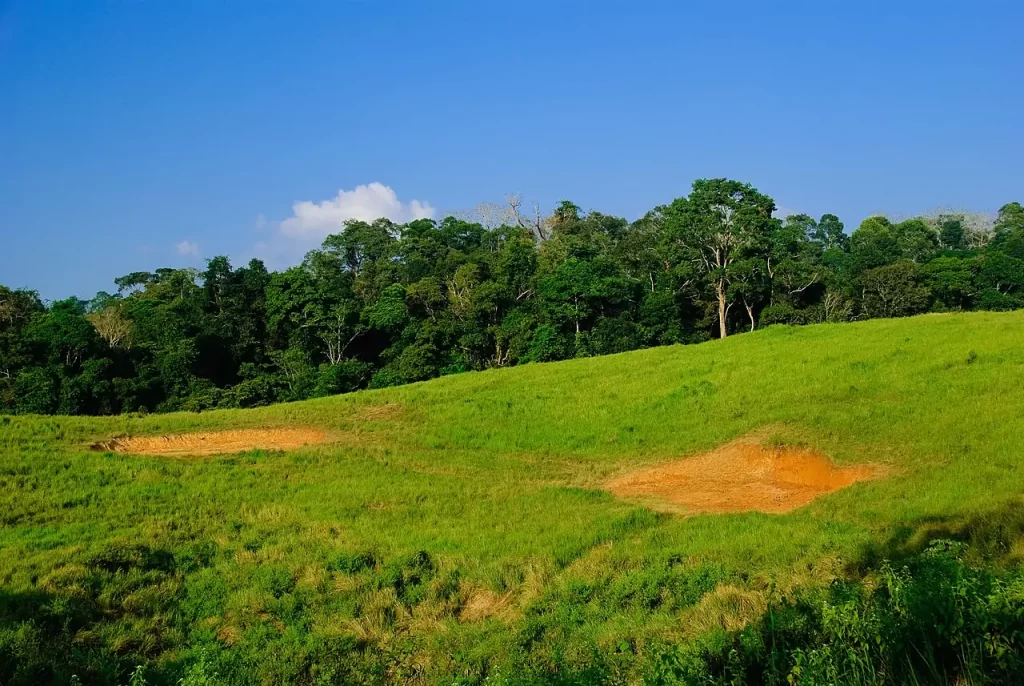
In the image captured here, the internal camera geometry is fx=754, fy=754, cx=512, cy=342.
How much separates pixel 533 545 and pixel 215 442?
1277 centimetres

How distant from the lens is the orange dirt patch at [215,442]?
20531 mm

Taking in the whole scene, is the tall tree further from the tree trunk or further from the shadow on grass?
the shadow on grass

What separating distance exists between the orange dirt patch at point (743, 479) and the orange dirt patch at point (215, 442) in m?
9.74

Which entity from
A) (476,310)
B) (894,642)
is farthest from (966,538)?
(476,310)

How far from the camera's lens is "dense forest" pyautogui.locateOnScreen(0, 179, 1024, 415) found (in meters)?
45.6

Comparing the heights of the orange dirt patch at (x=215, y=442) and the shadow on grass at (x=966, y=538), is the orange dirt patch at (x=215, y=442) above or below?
above

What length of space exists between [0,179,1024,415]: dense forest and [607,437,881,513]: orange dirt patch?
29.2 metres

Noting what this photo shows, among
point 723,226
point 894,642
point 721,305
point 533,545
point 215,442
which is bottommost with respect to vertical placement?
point 533,545

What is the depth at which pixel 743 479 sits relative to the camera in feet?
54.9

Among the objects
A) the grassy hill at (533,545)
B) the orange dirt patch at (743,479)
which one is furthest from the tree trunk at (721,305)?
the orange dirt patch at (743,479)

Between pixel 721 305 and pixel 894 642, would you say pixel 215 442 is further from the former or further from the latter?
pixel 721 305

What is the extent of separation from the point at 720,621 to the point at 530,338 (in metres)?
39.5

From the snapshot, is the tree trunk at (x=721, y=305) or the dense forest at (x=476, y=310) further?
the tree trunk at (x=721, y=305)

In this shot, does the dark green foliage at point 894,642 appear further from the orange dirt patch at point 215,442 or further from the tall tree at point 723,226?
the tall tree at point 723,226
